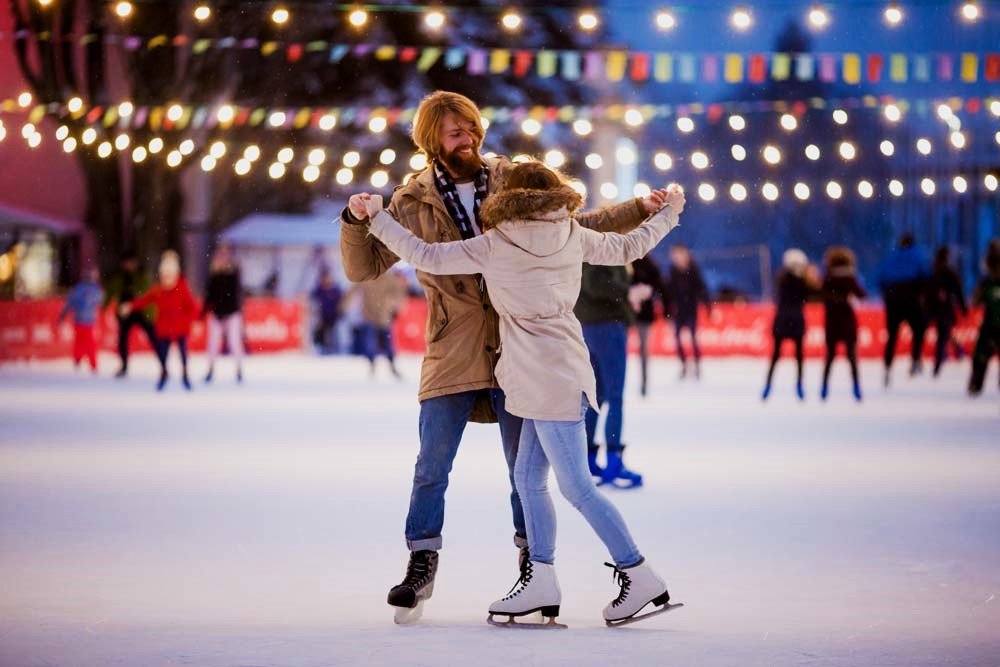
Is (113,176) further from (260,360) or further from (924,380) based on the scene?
(924,380)

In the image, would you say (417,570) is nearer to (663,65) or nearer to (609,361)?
(609,361)

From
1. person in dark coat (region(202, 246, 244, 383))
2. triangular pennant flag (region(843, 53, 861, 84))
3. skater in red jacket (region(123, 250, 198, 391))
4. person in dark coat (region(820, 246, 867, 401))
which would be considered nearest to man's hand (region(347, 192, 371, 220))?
person in dark coat (region(820, 246, 867, 401))

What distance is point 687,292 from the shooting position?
1822 centimetres

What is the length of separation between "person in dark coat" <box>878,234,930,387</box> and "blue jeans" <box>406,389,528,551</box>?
12604 mm

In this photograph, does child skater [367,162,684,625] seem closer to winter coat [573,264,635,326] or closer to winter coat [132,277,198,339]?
winter coat [573,264,635,326]

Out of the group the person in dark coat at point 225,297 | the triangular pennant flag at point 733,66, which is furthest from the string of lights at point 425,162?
the person in dark coat at point 225,297

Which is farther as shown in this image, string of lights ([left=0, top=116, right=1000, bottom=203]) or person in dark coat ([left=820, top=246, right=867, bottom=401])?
string of lights ([left=0, top=116, right=1000, bottom=203])

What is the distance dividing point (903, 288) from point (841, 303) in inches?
107

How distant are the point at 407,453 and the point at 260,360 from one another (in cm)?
1412

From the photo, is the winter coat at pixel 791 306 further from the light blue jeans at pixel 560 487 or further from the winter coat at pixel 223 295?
the light blue jeans at pixel 560 487

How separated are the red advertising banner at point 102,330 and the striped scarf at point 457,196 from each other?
17.1m

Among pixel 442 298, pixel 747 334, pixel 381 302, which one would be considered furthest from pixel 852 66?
pixel 442 298

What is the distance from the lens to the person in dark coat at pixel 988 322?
15633 millimetres

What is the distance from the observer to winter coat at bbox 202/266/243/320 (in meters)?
17.5
